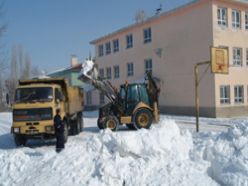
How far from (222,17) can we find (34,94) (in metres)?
18.5

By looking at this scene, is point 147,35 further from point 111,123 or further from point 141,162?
point 141,162

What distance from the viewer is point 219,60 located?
18859mm

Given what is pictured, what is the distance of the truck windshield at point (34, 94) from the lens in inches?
547

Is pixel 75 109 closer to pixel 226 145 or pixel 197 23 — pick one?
pixel 226 145

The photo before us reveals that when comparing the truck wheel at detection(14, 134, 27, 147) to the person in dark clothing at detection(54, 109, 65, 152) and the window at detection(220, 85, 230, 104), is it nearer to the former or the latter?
the person in dark clothing at detection(54, 109, 65, 152)

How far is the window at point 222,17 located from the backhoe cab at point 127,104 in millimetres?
11472

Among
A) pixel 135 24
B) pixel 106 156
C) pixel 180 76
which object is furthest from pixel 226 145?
pixel 135 24

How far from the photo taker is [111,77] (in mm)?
39750

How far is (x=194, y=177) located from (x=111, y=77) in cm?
3195

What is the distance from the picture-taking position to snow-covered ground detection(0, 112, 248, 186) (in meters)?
8.26

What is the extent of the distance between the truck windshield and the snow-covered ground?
3.64 meters

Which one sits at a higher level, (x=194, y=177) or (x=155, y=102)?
(x=155, y=102)

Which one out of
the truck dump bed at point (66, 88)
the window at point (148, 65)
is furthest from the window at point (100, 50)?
the truck dump bed at point (66, 88)

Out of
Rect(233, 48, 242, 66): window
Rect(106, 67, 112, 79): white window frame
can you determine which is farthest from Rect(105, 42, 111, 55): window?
Rect(233, 48, 242, 66): window
